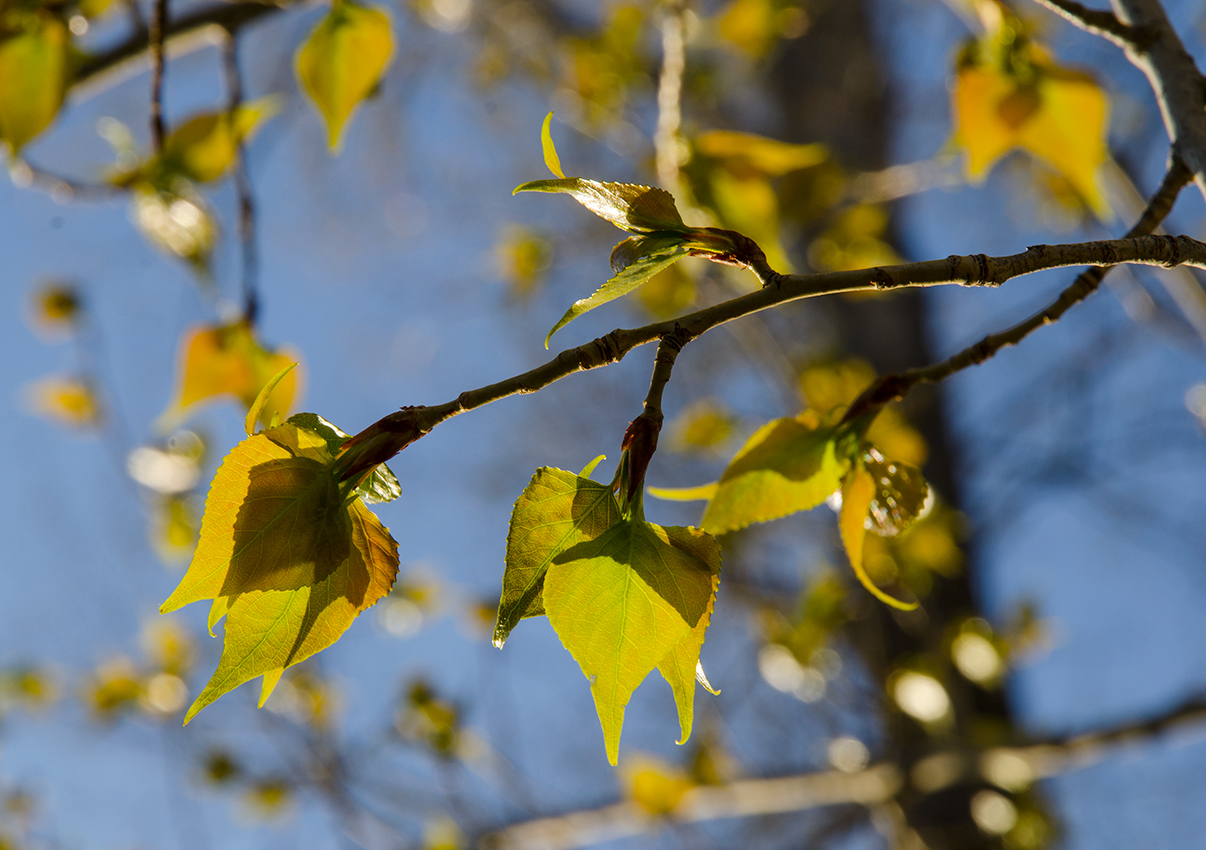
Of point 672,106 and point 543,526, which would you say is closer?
point 543,526

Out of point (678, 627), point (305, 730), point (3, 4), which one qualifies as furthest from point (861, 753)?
point (3, 4)

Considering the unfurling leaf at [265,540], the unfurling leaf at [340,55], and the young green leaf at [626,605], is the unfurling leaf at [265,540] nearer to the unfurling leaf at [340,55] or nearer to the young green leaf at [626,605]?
the young green leaf at [626,605]

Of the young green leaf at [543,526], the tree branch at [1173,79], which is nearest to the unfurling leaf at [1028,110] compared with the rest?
the tree branch at [1173,79]

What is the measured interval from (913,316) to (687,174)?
160cm

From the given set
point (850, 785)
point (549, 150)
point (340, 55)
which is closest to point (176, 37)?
point (340, 55)

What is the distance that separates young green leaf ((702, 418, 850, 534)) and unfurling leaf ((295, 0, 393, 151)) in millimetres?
307

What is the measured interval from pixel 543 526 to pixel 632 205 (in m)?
0.10

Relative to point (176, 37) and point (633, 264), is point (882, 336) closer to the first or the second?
point (176, 37)

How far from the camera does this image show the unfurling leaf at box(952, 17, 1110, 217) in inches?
17.1

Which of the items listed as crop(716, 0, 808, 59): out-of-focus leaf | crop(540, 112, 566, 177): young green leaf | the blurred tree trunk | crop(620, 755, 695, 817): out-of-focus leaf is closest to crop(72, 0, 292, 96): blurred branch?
crop(540, 112, 566, 177): young green leaf

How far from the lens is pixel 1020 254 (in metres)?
0.23

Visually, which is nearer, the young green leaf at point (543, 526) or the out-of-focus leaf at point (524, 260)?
the young green leaf at point (543, 526)

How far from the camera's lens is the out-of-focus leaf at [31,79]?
48cm

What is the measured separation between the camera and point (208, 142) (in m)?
0.54
